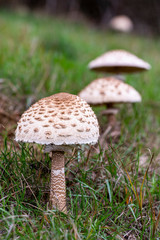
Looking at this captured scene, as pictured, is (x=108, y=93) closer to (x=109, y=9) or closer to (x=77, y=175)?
(x=77, y=175)

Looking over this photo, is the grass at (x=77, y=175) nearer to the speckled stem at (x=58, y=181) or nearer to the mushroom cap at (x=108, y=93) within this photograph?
the speckled stem at (x=58, y=181)

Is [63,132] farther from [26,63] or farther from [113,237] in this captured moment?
[26,63]

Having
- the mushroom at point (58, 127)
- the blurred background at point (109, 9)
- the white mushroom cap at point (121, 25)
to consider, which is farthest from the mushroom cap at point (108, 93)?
the blurred background at point (109, 9)

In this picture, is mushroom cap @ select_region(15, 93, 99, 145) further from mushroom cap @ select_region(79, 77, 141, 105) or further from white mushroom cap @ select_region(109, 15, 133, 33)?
white mushroom cap @ select_region(109, 15, 133, 33)

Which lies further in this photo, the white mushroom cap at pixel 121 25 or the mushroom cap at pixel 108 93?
the white mushroom cap at pixel 121 25

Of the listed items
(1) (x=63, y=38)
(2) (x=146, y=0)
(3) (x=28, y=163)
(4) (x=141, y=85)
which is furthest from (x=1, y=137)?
(2) (x=146, y=0)

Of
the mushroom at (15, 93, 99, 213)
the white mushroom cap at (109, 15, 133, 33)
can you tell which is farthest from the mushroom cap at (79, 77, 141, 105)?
the white mushroom cap at (109, 15, 133, 33)
